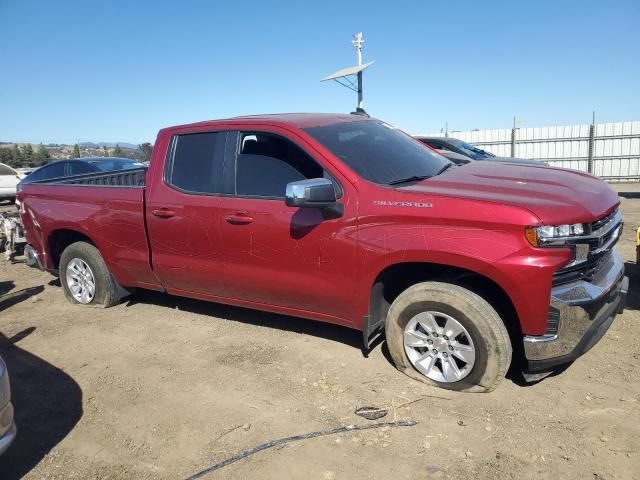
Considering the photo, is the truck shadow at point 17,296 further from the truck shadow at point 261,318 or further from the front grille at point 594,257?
the front grille at point 594,257

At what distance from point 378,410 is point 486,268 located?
3.77 ft

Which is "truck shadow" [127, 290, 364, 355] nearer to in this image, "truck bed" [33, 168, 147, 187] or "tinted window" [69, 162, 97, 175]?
"truck bed" [33, 168, 147, 187]

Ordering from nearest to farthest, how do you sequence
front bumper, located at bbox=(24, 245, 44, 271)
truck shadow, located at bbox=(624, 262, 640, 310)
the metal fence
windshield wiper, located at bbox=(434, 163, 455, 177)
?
windshield wiper, located at bbox=(434, 163, 455, 177) → truck shadow, located at bbox=(624, 262, 640, 310) → front bumper, located at bbox=(24, 245, 44, 271) → the metal fence

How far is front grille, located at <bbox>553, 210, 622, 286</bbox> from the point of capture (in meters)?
3.06

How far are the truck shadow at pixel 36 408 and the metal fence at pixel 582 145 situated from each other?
751 inches

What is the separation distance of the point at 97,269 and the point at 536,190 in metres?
4.34

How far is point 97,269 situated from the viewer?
540 cm

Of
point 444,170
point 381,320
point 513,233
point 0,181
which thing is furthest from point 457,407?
point 0,181

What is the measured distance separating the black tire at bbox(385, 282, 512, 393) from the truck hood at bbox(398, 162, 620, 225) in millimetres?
641

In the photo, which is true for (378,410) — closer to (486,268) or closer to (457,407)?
(457,407)

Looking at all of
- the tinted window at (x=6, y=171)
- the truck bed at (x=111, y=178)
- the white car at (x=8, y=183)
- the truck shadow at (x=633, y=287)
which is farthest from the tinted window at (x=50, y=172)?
the truck shadow at (x=633, y=287)

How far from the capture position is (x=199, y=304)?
18.7ft

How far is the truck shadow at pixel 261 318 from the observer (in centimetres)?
458

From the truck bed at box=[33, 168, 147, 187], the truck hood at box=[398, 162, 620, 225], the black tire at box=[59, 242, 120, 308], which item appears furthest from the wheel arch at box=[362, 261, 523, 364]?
the truck bed at box=[33, 168, 147, 187]
